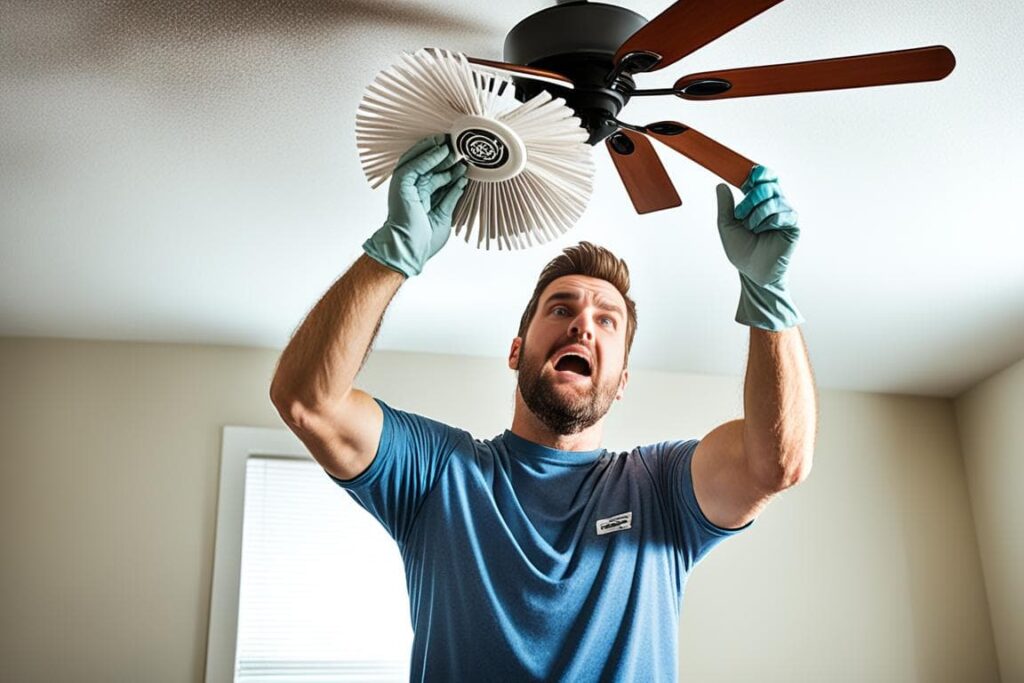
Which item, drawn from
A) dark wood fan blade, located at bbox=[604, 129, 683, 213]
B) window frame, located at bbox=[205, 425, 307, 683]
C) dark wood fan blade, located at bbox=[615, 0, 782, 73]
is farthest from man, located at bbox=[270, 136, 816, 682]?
window frame, located at bbox=[205, 425, 307, 683]

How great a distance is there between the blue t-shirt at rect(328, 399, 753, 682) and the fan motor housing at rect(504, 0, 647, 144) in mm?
618

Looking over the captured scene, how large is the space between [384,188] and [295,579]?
1.38m

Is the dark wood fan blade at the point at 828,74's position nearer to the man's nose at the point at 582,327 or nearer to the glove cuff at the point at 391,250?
the man's nose at the point at 582,327

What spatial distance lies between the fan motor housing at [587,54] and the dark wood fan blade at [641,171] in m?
0.05

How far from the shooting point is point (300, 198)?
276cm

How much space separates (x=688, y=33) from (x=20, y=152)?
5.23ft

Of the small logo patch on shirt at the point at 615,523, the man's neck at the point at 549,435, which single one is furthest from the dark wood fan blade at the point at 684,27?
the small logo patch on shirt at the point at 615,523

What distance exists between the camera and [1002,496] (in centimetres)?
391

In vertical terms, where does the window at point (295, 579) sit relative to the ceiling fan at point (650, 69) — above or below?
below

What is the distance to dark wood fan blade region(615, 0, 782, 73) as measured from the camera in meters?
1.69

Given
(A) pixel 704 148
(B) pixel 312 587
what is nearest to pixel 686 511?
(A) pixel 704 148

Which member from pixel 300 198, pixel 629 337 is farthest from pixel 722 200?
pixel 300 198

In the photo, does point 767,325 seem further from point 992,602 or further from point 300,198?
point 992,602

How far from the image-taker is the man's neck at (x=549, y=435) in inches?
76.8
